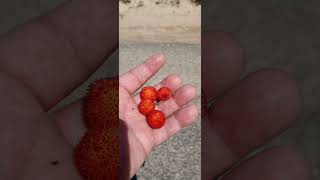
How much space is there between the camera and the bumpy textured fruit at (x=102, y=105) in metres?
3.52

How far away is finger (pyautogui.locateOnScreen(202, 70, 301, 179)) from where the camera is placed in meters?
3.35

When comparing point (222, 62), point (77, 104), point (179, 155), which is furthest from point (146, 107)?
point (179, 155)

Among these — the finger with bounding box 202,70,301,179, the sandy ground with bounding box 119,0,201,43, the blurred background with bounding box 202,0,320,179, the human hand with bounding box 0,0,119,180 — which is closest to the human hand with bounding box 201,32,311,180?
the finger with bounding box 202,70,301,179

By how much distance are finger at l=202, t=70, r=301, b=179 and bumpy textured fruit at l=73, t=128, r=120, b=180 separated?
650mm

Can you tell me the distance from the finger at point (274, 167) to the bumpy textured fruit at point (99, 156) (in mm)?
713

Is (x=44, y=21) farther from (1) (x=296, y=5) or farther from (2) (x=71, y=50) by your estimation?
(1) (x=296, y=5)

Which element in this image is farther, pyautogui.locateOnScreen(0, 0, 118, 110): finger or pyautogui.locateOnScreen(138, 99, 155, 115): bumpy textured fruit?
pyautogui.locateOnScreen(138, 99, 155, 115): bumpy textured fruit

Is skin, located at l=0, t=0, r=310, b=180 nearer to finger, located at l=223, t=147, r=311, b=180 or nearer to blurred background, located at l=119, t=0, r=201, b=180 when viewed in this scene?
finger, located at l=223, t=147, r=311, b=180

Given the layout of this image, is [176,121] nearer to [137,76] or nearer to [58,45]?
[137,76]

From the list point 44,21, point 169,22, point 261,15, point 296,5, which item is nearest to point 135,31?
point 169,22

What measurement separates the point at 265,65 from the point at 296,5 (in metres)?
1.35

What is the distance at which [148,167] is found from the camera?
5312 mm

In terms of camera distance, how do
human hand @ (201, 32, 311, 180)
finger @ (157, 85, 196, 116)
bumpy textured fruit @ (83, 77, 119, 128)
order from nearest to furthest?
human hand @ (201, 32, 311, 180)
bumpy textured fruit @ (83, 77, 119, 128)
finger @ (157, 85, 196, 116)

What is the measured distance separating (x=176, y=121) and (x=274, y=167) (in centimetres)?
93
